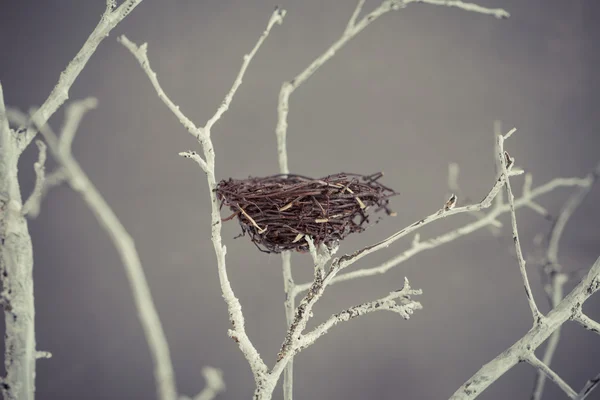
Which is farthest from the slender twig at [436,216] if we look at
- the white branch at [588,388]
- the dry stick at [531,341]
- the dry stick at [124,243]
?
the dry stick at [124,243]

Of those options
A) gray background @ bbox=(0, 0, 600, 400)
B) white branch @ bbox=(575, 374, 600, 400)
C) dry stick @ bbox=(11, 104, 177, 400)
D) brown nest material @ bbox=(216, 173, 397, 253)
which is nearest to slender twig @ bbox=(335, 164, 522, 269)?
brown nest material @ bbox=(216, 173, 397, 253)

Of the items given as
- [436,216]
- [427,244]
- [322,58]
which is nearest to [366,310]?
[436,216]

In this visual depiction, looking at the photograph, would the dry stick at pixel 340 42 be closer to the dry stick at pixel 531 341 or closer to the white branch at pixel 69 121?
the dry stick at pixel 531 341

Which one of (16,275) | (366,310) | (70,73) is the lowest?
(366,310)

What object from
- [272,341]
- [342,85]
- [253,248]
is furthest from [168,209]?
[342,85]

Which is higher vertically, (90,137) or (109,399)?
(90,137)

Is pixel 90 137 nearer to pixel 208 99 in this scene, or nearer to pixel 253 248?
pixel 208 99

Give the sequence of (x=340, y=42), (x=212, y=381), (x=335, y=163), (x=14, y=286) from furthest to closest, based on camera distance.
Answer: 1. (x=335, y=163)
2. (x=340, y=42)
3. (x=14, y=286)
4. (x=212, y=381)

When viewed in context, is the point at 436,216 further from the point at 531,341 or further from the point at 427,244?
the point at 427,244
